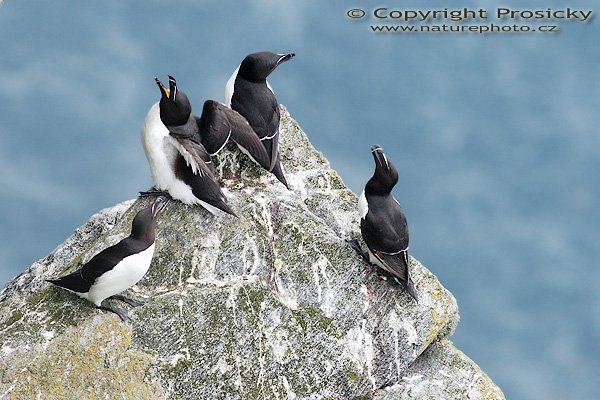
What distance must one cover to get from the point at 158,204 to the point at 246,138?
1.30 m

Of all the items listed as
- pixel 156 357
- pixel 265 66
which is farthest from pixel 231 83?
pixel 156 357

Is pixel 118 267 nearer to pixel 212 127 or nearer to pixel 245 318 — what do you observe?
pixel 245 318

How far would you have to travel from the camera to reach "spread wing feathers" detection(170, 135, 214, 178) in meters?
9.47

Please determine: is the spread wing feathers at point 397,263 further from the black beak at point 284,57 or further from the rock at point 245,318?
the black beak at point 284,57

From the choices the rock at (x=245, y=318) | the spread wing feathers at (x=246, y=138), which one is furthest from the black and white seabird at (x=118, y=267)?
the spread wing feathers at (x=246, y=138)

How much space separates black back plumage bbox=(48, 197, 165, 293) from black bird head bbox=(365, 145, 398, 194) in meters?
2.01

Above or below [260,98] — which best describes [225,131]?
below

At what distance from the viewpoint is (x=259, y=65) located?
10.7m

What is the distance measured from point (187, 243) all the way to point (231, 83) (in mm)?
1914

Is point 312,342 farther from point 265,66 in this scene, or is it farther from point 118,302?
point 265,66

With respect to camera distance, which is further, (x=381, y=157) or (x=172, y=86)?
(x=381, y=157)

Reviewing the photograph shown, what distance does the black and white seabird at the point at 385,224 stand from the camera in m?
9.87

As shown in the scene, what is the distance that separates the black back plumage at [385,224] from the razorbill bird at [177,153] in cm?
121

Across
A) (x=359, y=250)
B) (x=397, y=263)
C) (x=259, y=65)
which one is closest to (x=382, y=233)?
(x=397, y=263)
